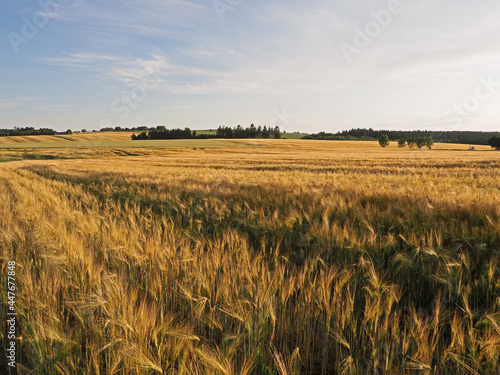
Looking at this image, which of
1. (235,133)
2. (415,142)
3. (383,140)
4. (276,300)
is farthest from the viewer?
(235,133)

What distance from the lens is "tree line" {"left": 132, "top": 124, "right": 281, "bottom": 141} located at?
357ft

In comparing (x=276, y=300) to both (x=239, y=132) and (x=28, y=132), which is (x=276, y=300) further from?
(x=28, y=132)

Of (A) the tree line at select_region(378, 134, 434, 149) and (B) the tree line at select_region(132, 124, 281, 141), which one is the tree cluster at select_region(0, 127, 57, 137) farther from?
(A) the tree line at select_region(378, 134, 434, 149)

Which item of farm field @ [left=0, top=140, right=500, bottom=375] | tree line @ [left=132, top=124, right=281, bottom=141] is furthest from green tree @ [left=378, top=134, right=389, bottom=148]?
farm field @ [left=0, top=140, right=500, bottom=375]

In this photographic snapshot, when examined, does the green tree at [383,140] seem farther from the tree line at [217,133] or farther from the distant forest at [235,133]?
the tree line at [217,133]

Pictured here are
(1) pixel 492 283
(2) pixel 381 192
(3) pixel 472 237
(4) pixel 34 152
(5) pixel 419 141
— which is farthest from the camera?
(5) pixel 419 141

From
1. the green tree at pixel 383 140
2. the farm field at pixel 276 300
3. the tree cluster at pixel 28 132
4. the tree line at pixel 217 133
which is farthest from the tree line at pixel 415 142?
the tree cluster at pixel 28 132

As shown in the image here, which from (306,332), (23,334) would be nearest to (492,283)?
(306,332)

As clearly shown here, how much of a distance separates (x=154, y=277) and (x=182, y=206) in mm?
2709

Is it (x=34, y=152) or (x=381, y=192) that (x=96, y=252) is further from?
(x=34, y=152)

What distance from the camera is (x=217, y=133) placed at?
11962 cm

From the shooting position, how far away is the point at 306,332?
5.56 feet

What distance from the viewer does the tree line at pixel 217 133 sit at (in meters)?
109

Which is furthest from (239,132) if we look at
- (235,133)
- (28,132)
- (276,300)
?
(276,300)
